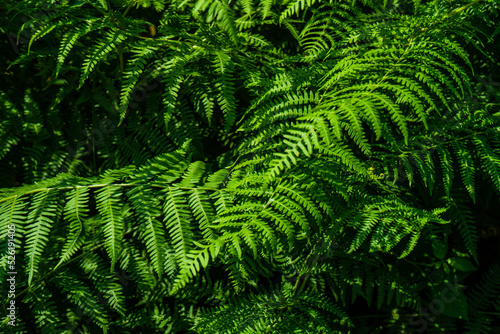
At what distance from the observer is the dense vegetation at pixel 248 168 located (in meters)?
1.57

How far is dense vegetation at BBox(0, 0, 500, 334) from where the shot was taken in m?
1.57

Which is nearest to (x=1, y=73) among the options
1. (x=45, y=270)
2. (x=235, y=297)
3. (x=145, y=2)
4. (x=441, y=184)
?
(x=145, y=2)

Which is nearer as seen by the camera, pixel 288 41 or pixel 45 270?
pixel 45 270

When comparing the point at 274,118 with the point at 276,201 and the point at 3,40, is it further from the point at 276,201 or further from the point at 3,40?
the point at 3,40

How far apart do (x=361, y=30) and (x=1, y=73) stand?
6.10 feet

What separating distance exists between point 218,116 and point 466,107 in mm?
1234

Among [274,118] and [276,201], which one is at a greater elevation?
[274,118]

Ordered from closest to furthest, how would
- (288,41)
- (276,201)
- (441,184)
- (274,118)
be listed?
(276,201), (274,118), (441,184), (288,41)

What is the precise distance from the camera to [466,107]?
185 cm

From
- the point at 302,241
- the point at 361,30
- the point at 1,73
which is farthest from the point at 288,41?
the point at 1,73

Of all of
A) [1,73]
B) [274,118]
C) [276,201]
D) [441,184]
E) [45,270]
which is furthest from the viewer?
[1,73]

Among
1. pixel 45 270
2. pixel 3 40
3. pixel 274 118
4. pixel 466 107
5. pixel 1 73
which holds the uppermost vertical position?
pixel 466 107

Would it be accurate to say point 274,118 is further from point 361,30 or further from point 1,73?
point 1,73

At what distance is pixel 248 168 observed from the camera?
178 centimetres
